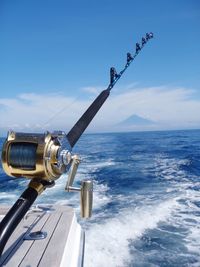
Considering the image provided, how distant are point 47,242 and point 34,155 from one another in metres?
1.54

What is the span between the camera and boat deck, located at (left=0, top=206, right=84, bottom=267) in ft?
7.01

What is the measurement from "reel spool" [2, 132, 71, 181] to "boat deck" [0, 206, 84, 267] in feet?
3.74

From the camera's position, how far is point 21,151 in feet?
3.66

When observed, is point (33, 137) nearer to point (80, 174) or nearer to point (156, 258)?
point (156, 258)

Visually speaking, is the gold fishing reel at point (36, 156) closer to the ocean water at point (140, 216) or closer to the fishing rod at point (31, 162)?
the fishing rod at point (31, 162)

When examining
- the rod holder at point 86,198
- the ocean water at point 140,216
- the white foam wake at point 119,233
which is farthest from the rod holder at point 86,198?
the white foam wake at point 119,233

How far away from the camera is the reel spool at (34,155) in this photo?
1095 mm

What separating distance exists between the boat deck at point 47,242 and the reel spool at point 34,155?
1139mm

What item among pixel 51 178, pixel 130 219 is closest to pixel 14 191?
pixel 130 219

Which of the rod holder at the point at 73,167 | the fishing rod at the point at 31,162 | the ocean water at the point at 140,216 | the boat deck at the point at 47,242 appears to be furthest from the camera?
the ocean water at the point at 140,216

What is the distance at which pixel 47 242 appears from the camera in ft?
7.94

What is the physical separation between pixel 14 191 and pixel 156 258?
592cm

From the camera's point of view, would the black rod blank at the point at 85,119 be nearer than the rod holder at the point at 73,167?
No

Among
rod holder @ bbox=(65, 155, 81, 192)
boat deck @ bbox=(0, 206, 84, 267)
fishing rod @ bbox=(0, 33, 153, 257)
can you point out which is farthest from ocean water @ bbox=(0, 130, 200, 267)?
fishing rod @ bbox=(0, 33, 153, 257)
